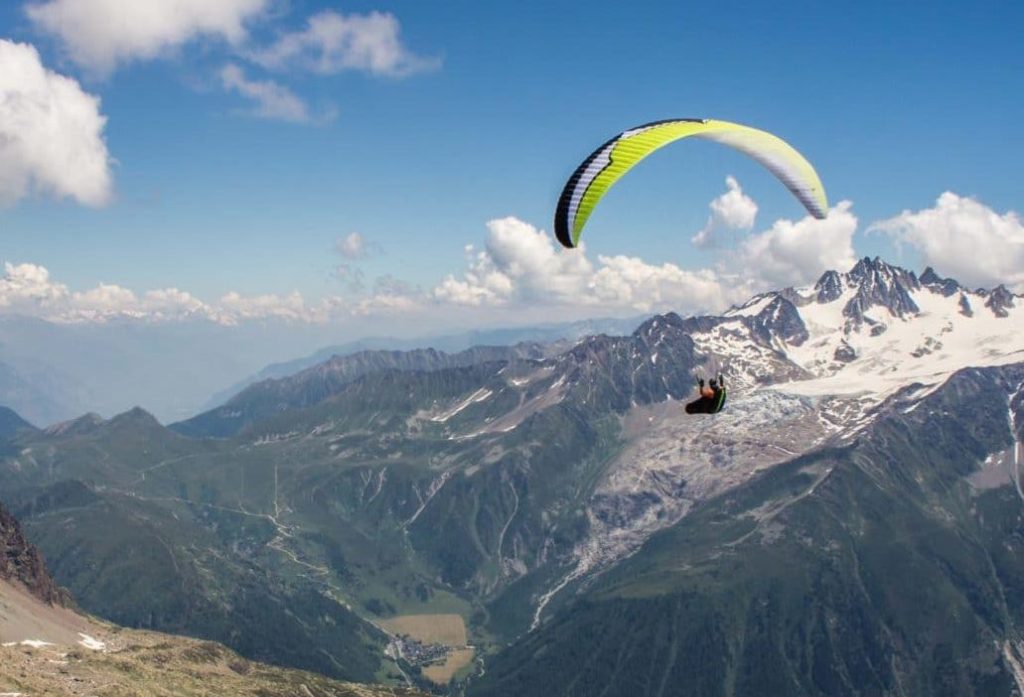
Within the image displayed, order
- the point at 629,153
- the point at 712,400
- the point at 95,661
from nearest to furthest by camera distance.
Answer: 1. the point at 712,400
2. the point at 629,153
3. the point at 95,661

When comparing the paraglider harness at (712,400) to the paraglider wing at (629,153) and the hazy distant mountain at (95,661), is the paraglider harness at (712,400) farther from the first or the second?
the hazy distant mountain at (95,661)

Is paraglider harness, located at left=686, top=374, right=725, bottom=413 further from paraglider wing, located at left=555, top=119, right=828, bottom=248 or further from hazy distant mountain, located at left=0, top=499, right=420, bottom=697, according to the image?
hazy distant mountain, located at left=0, top=499, right=420, bottom=697

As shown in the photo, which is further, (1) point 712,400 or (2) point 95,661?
(2) point 95,661

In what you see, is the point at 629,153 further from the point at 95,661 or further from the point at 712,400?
the point at 95,661

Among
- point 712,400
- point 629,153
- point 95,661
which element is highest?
point 629,153

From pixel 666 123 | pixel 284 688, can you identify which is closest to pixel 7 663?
pixel 284 688

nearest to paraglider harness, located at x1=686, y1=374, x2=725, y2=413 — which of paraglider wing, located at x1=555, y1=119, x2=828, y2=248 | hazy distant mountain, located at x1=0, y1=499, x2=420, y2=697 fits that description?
paraglider wing, located at x1=555, y1=119, x2=828, y2=248

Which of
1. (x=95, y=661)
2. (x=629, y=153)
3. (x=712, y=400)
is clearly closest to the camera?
(x=712, y=400)

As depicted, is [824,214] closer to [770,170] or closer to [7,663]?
[770,170]

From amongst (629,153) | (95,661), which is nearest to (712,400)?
(629,153)
